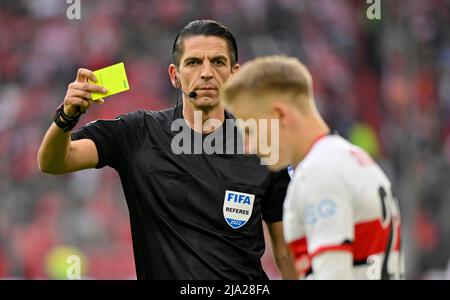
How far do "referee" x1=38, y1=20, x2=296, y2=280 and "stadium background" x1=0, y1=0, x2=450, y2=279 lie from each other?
17.0 ft

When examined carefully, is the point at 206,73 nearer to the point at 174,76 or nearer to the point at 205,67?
the point at 205,67

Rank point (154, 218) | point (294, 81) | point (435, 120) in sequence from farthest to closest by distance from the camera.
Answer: point (435, 120), point (154, 218), point (294, 81)

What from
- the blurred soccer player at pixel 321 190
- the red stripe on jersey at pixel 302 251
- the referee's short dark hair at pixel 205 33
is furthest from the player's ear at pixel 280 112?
the referee's short dark hair at pixel 205 33

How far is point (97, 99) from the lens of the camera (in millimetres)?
3834

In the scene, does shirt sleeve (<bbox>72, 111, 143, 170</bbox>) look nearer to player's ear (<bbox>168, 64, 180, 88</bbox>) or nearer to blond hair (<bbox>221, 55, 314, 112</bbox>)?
player's ear (<bbox>168, 64, 180, 88</bbox>)

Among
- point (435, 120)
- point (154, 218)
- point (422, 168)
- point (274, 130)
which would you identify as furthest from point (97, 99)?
point (435, 120)

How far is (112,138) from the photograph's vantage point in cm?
423

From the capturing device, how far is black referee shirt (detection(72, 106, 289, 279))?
4059 mm

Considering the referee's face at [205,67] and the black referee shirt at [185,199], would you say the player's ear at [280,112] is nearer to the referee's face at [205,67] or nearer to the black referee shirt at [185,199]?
the black referee shirt at [185,199]

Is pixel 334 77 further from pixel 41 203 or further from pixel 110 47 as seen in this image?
pixel 41 203

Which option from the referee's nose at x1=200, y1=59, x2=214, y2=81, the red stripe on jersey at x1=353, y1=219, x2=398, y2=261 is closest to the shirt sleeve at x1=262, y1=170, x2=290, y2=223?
the referee's nose at x1=200, y1=59, x2=214, y2=81

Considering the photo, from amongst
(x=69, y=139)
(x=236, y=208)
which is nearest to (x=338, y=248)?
(x=236, y=208)

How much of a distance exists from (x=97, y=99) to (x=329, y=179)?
143 cm

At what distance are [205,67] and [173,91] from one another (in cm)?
611
